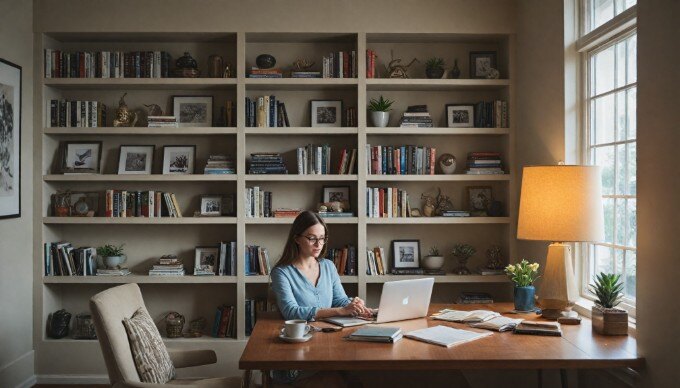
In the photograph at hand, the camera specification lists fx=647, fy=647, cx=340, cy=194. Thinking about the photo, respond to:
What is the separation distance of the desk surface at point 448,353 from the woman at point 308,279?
0.33 meters

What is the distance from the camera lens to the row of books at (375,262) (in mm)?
4754

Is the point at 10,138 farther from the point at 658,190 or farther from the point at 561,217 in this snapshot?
the point at 658,190

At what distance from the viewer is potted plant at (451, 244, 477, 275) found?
4.79 meters

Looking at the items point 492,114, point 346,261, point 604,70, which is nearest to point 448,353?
point 604,70

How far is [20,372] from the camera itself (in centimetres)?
440

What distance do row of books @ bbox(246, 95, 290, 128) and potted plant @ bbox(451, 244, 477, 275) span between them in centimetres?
158

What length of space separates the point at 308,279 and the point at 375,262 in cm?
129

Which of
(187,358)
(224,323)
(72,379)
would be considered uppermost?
(187,358)

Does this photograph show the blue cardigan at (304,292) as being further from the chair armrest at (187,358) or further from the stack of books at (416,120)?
the stack of books at (416,120)

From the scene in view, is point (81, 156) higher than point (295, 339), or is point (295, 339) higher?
point (81, 156)

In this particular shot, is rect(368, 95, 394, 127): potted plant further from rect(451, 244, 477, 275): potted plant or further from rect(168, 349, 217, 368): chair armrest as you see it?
rect(168, 349, 217, 368): chair armrest

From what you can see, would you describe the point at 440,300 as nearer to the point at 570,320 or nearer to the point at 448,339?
the point at 570,320

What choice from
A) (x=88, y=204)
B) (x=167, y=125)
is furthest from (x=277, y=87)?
(x=88, y=204)

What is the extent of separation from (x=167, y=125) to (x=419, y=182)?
193cm
